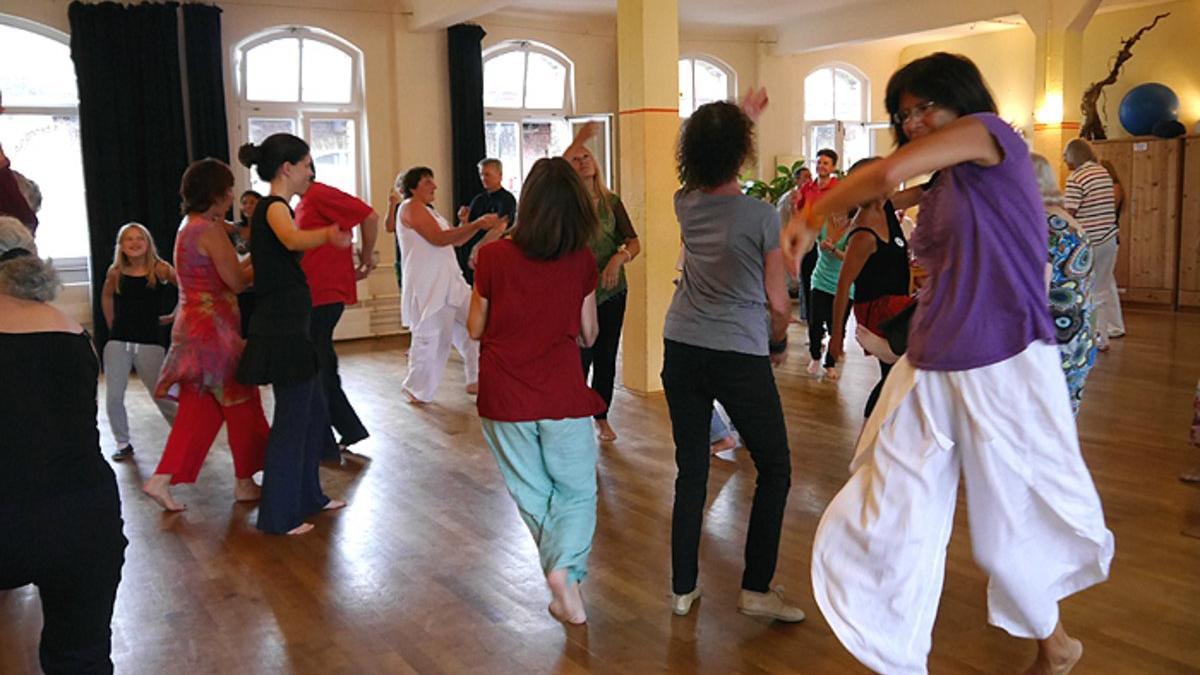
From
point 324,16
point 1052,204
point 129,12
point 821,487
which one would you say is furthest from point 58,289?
point 324,16

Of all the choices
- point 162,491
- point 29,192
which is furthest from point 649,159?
point 162,491

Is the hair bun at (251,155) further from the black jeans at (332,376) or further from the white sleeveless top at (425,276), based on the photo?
the white sleeveless top at (425,276)

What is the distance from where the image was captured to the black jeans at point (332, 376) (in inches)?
209

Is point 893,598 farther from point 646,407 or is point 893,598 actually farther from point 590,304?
point 646,407

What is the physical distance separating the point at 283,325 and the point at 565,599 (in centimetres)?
170

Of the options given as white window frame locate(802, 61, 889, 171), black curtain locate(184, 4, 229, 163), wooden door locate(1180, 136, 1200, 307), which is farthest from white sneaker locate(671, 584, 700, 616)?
white window frame locate(802, 61, 889, 171)

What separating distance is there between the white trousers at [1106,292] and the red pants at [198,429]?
6.54 metres

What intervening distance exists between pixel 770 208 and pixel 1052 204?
114 centimetres

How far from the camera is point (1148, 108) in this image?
11.4 meters

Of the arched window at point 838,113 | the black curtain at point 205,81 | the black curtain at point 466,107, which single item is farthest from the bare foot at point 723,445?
the arched window at point 838,113

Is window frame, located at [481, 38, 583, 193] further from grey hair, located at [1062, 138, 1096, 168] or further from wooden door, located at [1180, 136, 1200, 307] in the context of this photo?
wooden door, located at [1180, 136, 1200, 307]

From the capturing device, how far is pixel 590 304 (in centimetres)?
348

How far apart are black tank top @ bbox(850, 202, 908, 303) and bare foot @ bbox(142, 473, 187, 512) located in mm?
3161

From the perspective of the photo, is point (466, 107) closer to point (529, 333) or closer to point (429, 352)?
point (429, 352)
